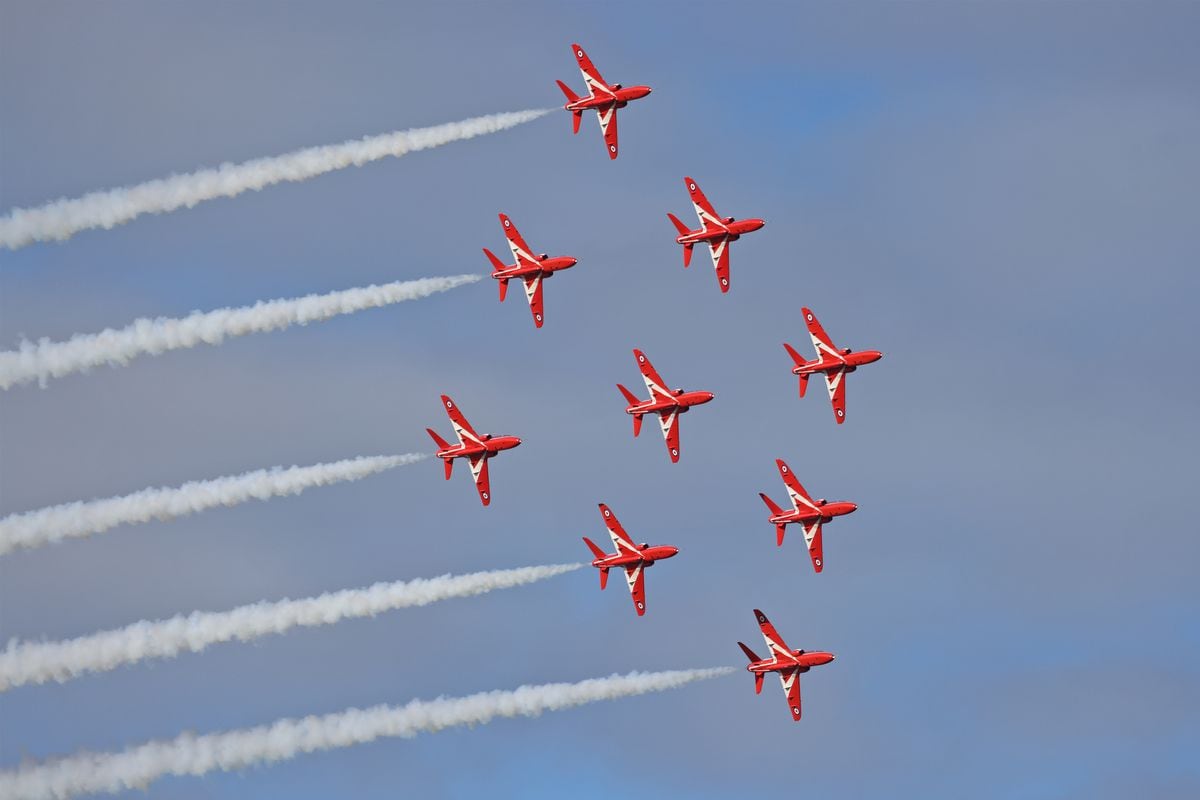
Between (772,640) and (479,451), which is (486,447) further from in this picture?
(772,640)

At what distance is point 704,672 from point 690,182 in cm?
1927

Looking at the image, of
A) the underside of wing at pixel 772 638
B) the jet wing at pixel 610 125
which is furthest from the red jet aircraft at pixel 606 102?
the underside of wing at pixel 772 638

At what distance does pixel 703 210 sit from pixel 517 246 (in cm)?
757

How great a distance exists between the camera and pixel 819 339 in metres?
113

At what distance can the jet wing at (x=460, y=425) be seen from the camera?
107625 millimetres

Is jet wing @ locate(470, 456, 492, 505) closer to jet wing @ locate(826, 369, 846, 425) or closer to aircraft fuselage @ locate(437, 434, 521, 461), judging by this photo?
aircraft fuselage @ locate(437, 434, 521, 461)

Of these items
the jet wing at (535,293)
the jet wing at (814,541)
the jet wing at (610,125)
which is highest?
the jet wing at (610,125)

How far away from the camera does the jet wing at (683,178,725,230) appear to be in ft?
365

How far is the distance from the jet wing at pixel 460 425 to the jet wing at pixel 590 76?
1293 cm

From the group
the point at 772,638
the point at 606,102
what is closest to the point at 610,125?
the point at 606,102

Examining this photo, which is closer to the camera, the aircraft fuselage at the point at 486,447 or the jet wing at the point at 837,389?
the aircraft fuselage at the point at 486,447

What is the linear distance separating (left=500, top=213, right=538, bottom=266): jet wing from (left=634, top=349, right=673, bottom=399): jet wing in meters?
6.49

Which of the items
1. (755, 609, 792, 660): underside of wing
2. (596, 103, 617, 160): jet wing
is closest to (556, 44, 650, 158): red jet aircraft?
(596, 103, 617, 160): jet wing

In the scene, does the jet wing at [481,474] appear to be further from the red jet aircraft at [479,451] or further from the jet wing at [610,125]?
the jet wing at [610,125]
